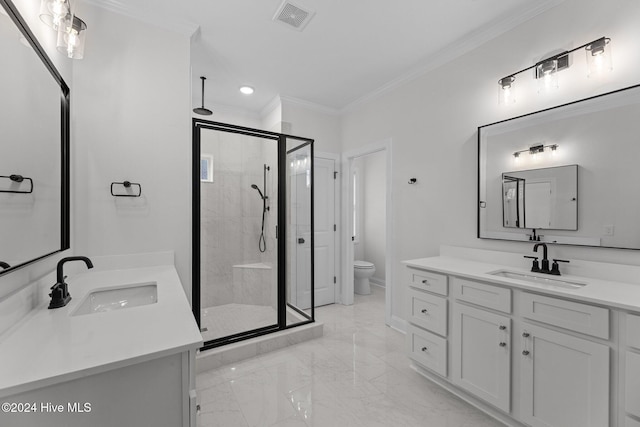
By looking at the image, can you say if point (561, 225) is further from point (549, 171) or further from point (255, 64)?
point (255, 64)

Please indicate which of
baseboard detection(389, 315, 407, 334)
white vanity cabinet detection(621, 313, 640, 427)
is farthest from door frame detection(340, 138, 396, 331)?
white vanity cabinet detection(621, 313, 640, 427)

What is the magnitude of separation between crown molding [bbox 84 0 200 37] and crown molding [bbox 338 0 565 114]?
2.06 metres

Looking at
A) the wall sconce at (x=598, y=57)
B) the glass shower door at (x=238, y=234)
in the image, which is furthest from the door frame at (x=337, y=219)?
the wall sconce at (x=598, y=57)

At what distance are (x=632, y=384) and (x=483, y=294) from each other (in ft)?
2.25

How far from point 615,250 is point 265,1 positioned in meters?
2.81

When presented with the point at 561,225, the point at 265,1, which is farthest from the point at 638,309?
the point at 265,1

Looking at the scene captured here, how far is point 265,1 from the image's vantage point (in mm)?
2010

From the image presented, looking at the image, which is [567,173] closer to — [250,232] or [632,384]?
[632,384]

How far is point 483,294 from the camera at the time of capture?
1775 millimetres

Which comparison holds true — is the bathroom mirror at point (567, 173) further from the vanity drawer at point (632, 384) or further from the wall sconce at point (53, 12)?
the wall sconce at point (53, 12)

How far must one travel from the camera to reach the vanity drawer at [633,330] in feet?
3.98

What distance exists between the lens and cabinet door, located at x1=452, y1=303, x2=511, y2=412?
1.66 meters

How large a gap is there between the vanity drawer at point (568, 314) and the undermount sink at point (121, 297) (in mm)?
2065

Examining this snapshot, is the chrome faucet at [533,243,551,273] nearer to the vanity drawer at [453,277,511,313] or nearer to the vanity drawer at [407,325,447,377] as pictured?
the vanity drawer at [453,277,511,313]
